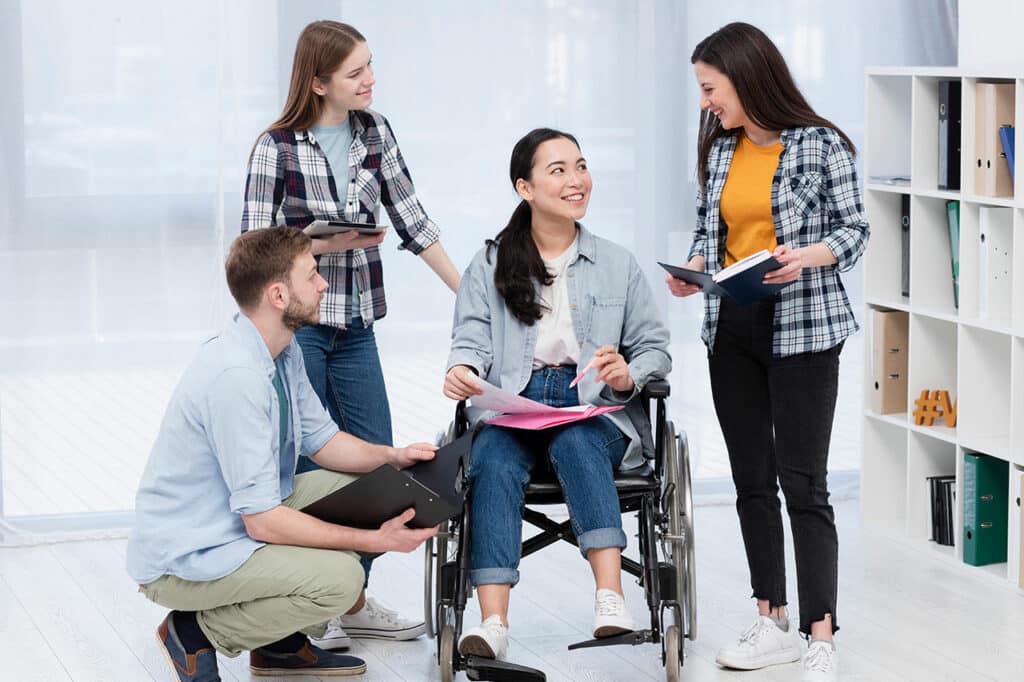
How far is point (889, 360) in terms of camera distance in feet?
13.5

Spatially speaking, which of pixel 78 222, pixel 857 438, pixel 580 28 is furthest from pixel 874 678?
pixel 78 222

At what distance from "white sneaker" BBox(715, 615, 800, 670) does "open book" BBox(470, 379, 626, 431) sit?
60cm

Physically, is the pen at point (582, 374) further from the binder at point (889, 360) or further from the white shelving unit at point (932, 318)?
the binder at point (889, 360)

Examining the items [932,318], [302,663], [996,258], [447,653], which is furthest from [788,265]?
[932,318]

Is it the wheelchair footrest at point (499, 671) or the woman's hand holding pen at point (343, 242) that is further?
the woman's hand holding pen at point (343, 242)

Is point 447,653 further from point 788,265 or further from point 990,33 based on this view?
point 990,33

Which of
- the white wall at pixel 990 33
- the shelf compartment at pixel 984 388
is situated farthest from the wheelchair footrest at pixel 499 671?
the white wall at pixel 990 33

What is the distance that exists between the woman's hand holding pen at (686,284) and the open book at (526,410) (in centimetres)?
27

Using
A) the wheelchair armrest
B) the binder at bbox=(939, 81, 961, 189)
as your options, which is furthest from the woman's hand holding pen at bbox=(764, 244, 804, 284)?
the binder at bbox=(939, 81, 961, 189)

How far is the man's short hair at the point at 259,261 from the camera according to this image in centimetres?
269

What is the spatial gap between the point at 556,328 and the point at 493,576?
1.92ft

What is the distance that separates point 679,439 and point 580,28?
1.74m

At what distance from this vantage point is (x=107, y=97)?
13.3ft

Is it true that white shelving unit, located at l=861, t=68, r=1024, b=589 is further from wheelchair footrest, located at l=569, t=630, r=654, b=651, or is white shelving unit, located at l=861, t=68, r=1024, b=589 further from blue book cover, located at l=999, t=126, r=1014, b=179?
wheelchair footrest, located at l=569, t=630, r=654, b=651
